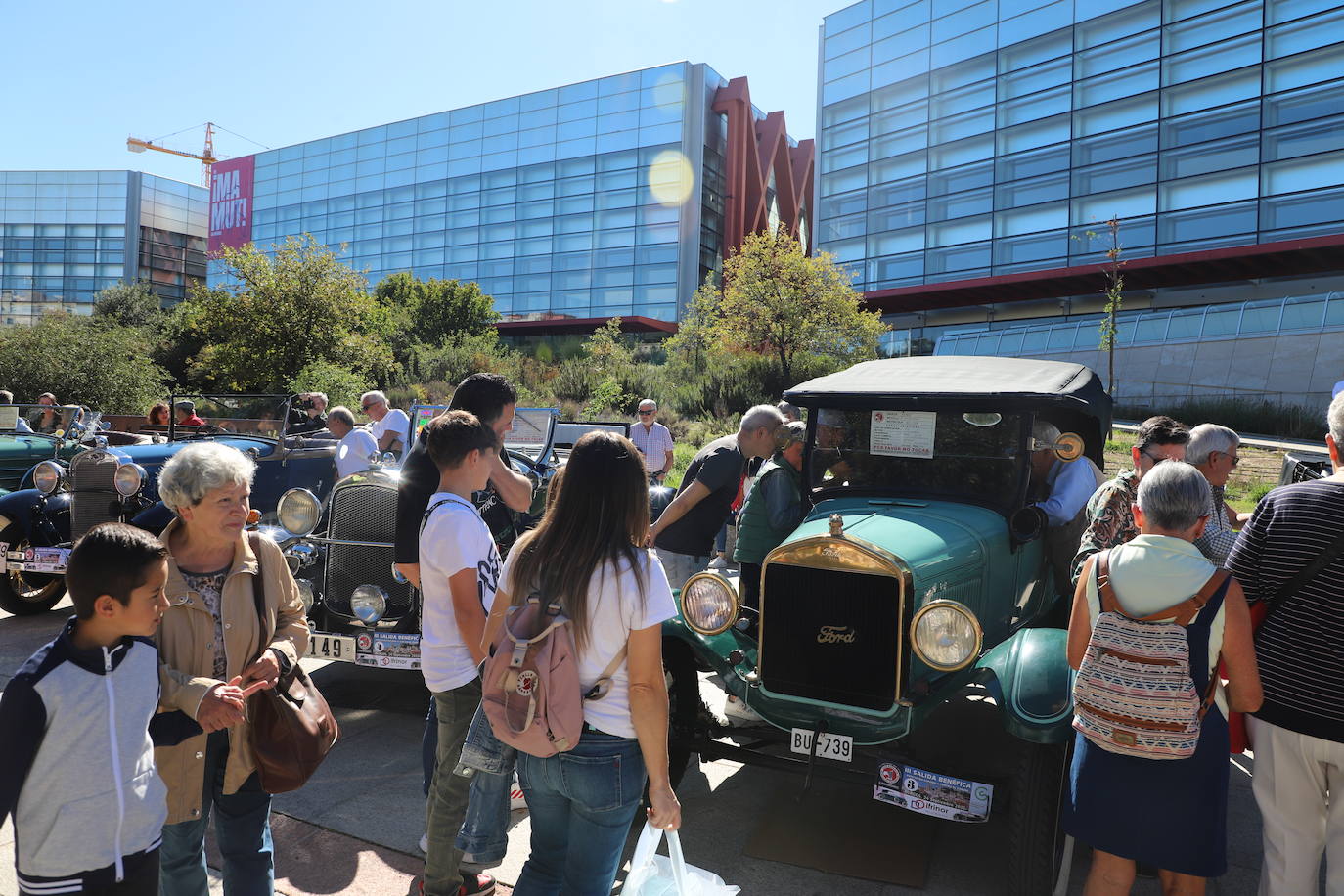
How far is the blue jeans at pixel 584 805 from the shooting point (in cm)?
208

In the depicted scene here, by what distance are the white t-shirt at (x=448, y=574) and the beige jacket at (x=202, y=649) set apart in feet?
1.32

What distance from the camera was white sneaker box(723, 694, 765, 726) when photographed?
3933mm

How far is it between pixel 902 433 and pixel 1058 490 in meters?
0.87

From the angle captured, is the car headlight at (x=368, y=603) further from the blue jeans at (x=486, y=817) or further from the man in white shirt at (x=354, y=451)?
the blue jeans at (x=486, y=817)

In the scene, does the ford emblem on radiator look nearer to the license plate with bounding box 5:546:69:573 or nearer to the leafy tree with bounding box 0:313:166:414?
the license plate with bounding box 5:546:69:573

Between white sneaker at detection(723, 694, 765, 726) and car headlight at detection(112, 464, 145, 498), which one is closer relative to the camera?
white sneaker at detection(723, 694, 765, 726)

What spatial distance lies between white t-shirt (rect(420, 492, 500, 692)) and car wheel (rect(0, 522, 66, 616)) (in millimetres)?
6056

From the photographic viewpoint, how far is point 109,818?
183cm

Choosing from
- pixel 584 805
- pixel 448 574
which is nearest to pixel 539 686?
pixel 584 805

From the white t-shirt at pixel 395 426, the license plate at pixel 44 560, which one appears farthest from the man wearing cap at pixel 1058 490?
the license plate at pixel 44 560

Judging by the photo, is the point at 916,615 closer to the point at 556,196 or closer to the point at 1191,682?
the point at 1191,682

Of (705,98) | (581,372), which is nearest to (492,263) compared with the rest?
(705,98)

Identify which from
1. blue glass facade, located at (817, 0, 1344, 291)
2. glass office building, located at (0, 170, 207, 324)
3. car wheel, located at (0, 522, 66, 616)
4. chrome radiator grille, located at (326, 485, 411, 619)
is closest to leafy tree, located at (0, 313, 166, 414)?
car wheel, located at (0, 522, 66, 616)

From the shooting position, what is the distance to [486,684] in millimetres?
2139
